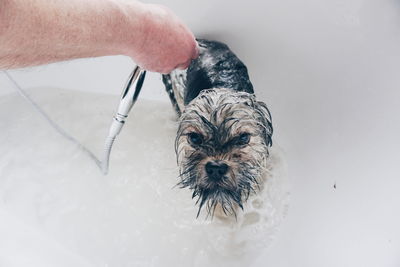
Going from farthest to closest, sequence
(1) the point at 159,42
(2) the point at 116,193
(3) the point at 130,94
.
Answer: (2) the point at 116,193 → (3) the point at 130,94 → (1) the point at 159,42

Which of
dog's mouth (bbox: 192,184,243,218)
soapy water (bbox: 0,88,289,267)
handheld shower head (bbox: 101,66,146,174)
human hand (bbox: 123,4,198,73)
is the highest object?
human hand (bbox: 123,4,198,73)

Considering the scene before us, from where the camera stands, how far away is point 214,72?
1379 mm

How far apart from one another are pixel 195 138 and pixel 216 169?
0.11 meters

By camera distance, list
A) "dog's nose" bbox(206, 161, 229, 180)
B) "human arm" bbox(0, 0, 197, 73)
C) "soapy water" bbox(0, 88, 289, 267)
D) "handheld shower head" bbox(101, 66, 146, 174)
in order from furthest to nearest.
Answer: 1. "soapy water" bbox(0, 88, 289, 267)
2. "handheld shower head" bbox(101, 66, 146, 174)
3. "dog's nose" bbox(206, 161, 229, 180)
4. "human arm" bbox(0, 0, 197, 73)

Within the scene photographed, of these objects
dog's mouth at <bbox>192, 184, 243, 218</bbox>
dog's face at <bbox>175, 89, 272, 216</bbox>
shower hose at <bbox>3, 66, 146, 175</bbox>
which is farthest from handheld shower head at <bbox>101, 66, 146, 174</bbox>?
dog's mouth at <bbox>192, 184, 243, 218</bbox>

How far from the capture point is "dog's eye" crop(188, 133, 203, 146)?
1.20m

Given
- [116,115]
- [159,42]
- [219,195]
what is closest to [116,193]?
[116,115]

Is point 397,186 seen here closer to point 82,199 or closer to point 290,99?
point 290,99

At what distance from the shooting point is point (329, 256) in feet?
3.71

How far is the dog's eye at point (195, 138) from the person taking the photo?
120 cm

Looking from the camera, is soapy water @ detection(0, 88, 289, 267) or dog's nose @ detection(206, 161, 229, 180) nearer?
dog's nose @ detection(206, 161, 229, 180)

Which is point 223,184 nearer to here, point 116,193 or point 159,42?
point 159,42

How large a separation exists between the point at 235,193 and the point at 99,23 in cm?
56

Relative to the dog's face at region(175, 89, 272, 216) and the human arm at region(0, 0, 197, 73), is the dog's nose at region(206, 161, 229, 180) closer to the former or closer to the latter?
the dog's face at region(175, 89, 272, 216)
